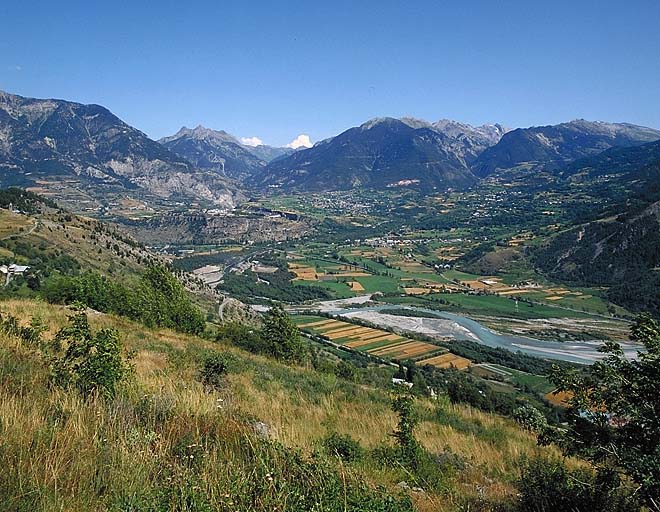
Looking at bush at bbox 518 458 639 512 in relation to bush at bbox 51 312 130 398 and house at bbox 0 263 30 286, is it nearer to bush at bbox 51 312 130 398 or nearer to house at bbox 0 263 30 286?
bush at bbox 51 312 130 398

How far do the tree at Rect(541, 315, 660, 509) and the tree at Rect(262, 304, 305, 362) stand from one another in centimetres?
2521

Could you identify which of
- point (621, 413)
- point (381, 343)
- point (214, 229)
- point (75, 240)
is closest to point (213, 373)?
point (621, 413)

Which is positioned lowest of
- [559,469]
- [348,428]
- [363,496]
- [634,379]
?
[348,428]

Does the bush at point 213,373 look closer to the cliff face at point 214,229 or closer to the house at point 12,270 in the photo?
the house at point 12,270

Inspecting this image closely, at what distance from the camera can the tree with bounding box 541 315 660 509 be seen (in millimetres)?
3217

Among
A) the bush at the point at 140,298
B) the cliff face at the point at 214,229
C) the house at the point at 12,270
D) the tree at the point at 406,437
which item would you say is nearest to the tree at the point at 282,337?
the bush at the point at 140,298

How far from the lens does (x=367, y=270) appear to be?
121125 mm

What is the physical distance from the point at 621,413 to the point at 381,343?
190 feet

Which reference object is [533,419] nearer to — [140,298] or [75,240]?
[140,298]

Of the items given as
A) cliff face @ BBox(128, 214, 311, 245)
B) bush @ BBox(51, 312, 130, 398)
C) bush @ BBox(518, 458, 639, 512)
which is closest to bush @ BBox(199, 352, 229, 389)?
bush @ BBox(51, 312, 130, 398)

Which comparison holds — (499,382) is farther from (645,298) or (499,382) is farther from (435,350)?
(645,298)

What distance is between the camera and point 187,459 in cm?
319

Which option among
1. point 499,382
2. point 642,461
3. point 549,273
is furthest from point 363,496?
point 549,273

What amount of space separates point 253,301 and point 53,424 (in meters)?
89.5
